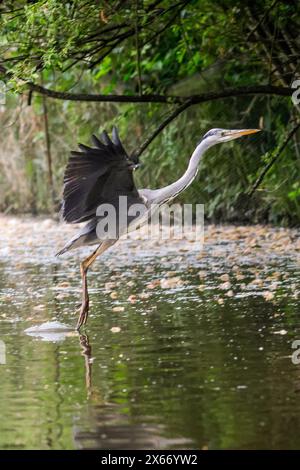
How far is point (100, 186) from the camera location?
9.77 meters

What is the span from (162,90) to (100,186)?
807 cm

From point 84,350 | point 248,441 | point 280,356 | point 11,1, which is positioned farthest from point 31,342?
point 11,1

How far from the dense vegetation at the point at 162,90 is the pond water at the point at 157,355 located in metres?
1.58

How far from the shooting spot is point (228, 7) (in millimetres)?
14008

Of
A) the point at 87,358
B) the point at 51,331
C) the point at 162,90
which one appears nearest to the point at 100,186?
the point at 51,331

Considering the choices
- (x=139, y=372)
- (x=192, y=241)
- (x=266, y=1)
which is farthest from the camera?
(x=192, y=241)

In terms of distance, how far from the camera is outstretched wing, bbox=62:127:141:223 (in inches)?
368

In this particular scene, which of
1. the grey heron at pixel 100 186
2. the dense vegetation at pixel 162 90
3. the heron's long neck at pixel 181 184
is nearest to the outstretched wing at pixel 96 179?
the grey heron at pixel 100 186

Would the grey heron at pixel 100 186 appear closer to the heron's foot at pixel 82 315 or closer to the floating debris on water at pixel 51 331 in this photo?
the heron's foot at pixel 82 315

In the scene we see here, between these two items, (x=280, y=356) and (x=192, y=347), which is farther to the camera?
(x=192, y=347)

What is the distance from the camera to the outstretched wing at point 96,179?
9.35 metres

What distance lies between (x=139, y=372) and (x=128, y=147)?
12399mm

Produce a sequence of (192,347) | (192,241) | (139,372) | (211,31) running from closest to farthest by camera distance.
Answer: (139,372), (192,347), (211,31), (192,241)

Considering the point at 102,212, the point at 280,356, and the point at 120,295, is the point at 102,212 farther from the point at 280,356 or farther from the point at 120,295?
the point at 280,356
